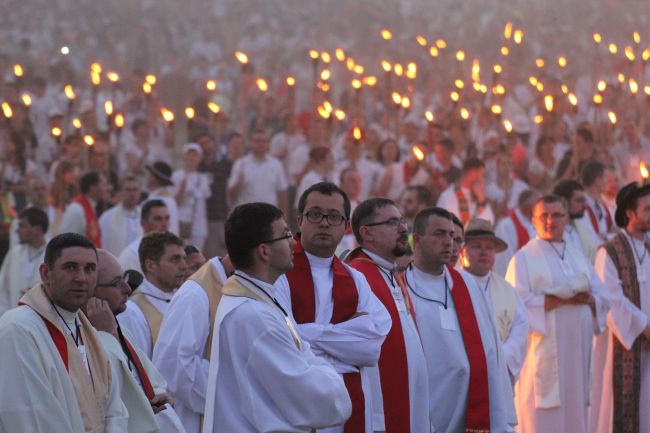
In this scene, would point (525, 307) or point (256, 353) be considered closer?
point (256, 353)

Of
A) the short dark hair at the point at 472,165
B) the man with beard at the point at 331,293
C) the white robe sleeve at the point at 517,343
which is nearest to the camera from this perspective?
the man with beard at the point at 331,293

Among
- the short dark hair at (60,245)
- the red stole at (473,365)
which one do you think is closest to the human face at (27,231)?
the red stole at (473,365)

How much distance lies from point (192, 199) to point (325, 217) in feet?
32.1

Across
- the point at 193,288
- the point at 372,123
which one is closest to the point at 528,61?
the point at 372,123

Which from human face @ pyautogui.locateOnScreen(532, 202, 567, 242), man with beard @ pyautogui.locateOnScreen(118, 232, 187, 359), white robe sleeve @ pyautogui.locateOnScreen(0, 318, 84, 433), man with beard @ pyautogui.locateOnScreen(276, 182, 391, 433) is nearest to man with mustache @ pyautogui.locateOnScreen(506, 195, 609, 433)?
human face @ pyautogui.locateOnScreen(532, 202, 567, 242)

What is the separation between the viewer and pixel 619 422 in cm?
1106

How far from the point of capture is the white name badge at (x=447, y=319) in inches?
323

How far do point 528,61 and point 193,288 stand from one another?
2284cm

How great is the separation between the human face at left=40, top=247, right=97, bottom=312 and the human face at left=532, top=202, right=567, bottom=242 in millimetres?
5423

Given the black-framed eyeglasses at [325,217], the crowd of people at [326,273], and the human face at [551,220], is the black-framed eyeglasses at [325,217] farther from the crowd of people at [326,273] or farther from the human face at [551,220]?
the human face at [551,220]

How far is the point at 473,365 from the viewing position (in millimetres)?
8148

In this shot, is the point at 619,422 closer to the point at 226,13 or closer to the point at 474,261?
the point at 474,261

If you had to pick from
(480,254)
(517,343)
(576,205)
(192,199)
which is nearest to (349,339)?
(517,343)

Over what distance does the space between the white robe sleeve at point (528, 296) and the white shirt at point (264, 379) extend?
200 inches
